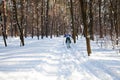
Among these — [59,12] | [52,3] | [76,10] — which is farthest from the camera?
[59,12]

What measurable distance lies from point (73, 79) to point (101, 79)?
1191 mm

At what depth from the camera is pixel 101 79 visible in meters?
11.0

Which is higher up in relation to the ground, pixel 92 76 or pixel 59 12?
pixel 59 12

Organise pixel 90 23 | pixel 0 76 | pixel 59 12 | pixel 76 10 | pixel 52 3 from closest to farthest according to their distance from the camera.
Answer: pixel 0 76 < pixel 90 23 < pixel 76 10 < pixel 52 3 < pixel 59 12

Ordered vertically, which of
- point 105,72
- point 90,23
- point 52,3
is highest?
point 52,3

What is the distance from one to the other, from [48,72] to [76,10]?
174 ft

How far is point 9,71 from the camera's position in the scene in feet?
39.0

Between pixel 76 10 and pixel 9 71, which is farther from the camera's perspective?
pixel 76 10

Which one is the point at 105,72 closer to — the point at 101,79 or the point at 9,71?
the point at 101,79

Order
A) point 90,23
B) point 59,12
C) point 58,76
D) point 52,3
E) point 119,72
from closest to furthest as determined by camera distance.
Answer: point 58,76
point 119,72
point 90,23
point 52,3
point 59,12

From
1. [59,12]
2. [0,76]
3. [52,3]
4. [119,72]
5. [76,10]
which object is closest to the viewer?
[0,76]

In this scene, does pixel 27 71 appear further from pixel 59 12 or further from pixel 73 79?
pixel 59 12

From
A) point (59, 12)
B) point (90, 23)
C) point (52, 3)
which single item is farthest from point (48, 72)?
point (59, 12)

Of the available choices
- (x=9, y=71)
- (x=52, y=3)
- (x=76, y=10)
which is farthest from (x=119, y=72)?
(x=52, y=3)
